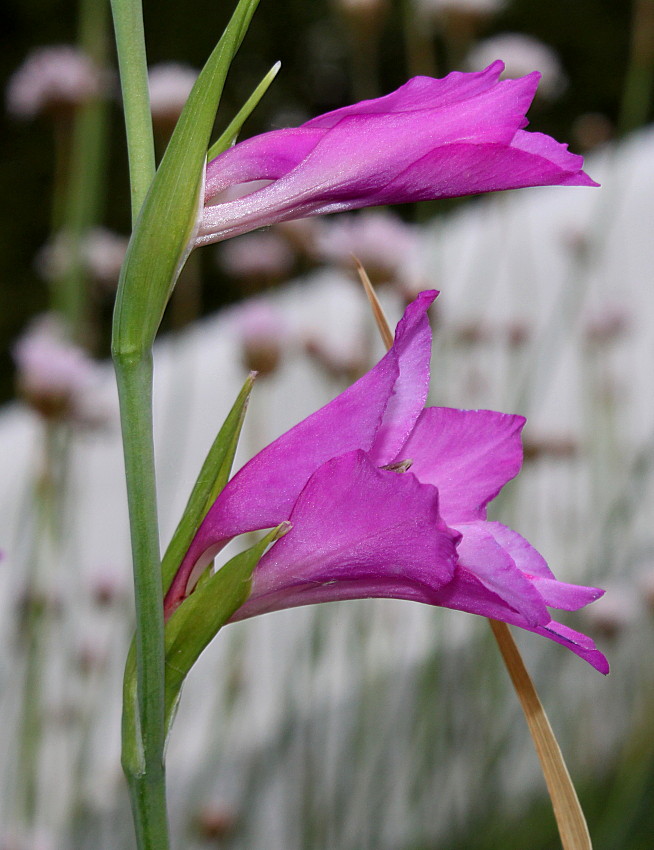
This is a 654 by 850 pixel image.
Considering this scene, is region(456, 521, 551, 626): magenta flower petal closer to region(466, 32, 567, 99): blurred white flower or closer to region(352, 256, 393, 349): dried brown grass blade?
region(352, 256, 393, 349): dried brown grass blade

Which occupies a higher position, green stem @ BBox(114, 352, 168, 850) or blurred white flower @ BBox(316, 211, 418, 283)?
blurred white flower @ BBox(316, 211, 418, 283)

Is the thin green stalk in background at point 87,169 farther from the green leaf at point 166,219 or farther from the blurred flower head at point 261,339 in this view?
the green leaf at point 166,219

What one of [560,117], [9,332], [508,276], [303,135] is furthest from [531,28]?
[303,135]

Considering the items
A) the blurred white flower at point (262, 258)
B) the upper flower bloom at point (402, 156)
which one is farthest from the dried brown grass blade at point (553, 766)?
the blurred white flower at point (262, 258)

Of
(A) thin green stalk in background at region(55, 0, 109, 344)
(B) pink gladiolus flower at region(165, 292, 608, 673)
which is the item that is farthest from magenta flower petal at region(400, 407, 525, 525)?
(A) thin green stalk in background at region(55, 0, 109, 344)

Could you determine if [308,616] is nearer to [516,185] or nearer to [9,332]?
[516,185]

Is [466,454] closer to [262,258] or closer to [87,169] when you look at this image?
[87,169]

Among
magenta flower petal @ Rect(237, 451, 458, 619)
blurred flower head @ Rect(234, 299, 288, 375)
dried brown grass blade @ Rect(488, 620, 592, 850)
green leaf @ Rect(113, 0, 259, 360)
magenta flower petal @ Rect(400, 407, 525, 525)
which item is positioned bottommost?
dried brown grass blade @ Rect(488, 620, 592, 850)
